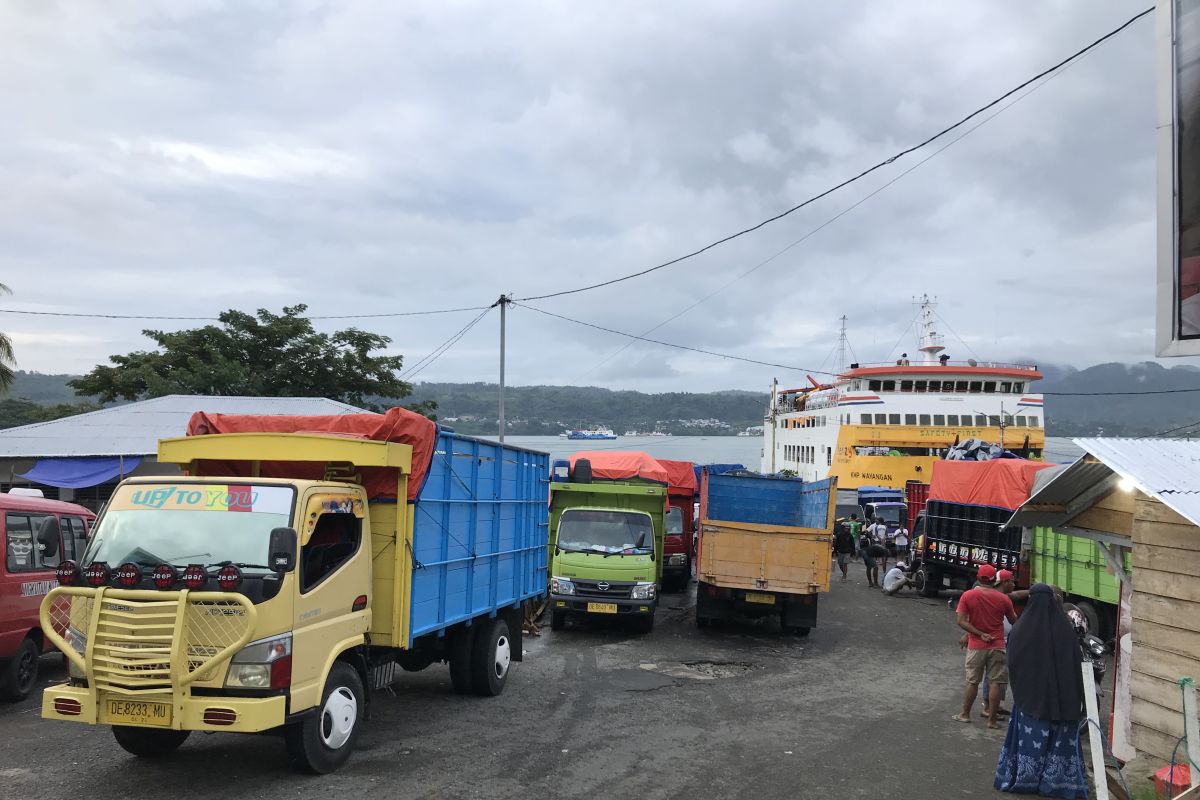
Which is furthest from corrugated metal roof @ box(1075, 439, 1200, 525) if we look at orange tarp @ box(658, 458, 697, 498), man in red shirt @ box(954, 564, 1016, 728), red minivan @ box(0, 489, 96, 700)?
orange tarp @ box(658, 458, 697, 498)

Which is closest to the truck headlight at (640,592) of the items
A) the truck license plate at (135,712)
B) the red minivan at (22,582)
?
the red minivan at (22,582)

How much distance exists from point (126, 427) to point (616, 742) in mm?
15816

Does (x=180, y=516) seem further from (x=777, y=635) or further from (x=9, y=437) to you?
(x=9, y=437)

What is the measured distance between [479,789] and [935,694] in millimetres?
6023

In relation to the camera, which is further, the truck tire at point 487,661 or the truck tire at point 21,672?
the truck tire at point 487,661

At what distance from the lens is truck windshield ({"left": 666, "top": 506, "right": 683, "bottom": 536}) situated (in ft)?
59.0

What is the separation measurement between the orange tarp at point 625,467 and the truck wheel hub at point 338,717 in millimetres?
10468

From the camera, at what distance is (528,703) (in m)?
8.66

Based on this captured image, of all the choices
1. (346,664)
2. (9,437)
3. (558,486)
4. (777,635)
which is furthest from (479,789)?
(9,437)

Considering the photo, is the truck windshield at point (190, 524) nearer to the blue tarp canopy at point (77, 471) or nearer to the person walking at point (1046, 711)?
the person walking at point (1046, 711)

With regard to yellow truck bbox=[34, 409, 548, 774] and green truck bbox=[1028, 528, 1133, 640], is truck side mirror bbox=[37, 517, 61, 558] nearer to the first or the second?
yellow truck bbox=[34, 409, 548, 774]

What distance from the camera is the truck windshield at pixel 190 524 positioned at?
5.71m

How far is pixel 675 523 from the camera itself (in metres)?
18.0

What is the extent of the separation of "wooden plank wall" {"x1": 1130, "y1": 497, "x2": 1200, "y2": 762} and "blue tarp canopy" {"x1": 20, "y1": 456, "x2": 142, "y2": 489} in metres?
17.2
